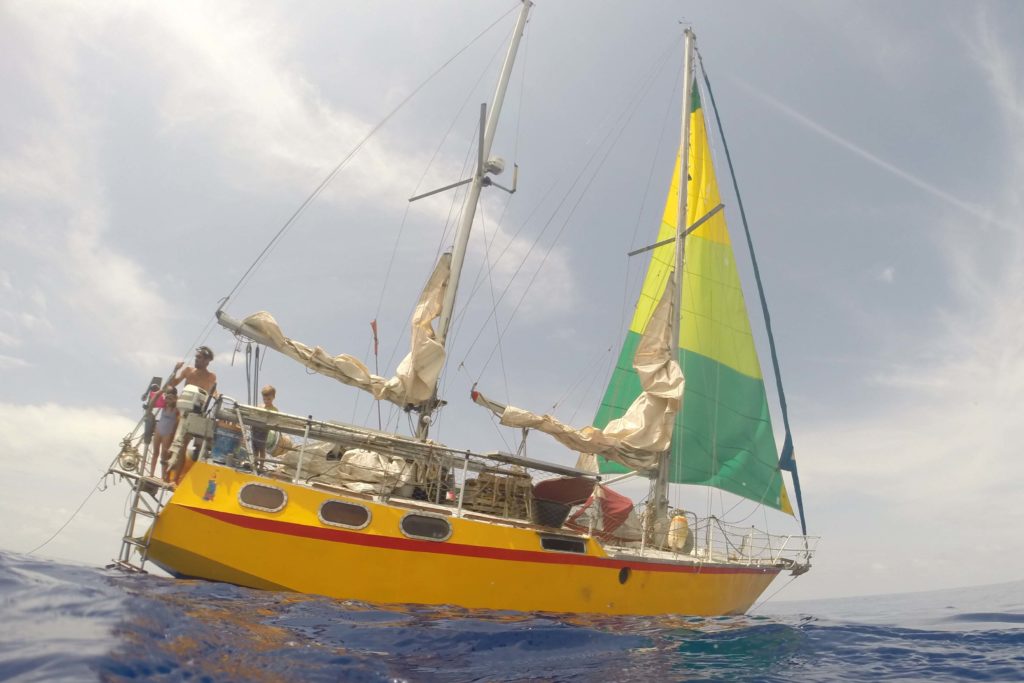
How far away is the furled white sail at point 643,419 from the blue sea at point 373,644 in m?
4.05

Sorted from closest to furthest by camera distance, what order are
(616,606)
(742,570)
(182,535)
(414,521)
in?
(182,535)
(414,521)
(616,606)
(742,570)

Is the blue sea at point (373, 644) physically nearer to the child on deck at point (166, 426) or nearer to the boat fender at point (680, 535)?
the child on deck at point (166, 426)

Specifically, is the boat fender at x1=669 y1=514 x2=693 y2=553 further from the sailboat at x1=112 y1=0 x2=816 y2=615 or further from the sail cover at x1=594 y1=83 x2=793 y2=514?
the sail cover at x1=594 y1=83 x2=793 y2=514

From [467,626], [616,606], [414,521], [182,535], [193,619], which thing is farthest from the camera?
[616,606]

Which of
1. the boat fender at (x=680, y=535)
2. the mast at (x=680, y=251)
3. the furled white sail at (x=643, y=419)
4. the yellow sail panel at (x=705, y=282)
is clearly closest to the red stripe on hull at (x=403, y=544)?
the boat fender at (x=680, y=535)

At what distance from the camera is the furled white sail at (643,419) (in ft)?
41.8

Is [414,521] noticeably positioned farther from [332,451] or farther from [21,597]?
[21,597]

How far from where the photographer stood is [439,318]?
1435 centimetres

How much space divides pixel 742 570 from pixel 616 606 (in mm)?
4950

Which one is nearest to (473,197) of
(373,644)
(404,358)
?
Answer: (404,358)

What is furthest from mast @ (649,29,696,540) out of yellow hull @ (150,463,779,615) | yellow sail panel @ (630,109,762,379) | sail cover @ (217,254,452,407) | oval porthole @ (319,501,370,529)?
oval porthole @ (319,501,370,529)

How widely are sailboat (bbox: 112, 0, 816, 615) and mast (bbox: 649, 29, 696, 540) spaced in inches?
2.3

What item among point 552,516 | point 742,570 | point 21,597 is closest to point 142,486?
point 21,597

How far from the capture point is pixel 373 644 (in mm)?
6246
